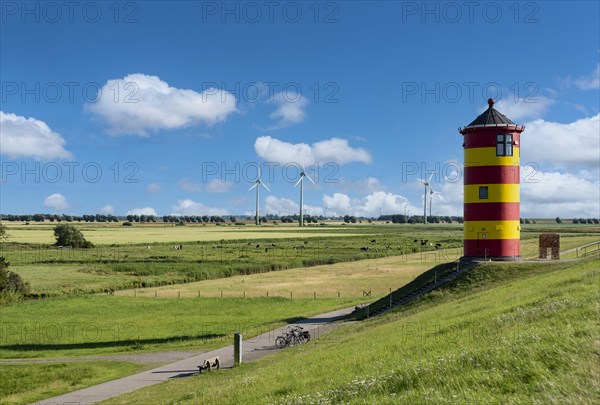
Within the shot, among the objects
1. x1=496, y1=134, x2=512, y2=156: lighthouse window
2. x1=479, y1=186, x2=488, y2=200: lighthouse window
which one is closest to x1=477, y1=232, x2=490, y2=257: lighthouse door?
x1=479, y1=186, x2=488, y2=200: lighthouse window

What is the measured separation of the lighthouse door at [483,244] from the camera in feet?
136

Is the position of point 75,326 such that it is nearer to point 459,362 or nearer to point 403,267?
point 459,362

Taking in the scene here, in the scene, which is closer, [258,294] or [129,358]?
[129,358]

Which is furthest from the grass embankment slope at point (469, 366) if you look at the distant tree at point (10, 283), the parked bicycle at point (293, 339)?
the distant tree at point (10, 283)

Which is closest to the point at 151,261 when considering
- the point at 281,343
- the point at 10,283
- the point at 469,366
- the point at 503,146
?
the point at 10,283

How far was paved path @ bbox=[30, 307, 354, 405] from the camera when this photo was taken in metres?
26.2

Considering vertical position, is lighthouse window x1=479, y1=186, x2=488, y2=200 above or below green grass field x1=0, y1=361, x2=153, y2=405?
above

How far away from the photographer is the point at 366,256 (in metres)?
125

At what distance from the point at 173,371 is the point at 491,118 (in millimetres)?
28889

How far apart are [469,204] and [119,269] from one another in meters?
68.4

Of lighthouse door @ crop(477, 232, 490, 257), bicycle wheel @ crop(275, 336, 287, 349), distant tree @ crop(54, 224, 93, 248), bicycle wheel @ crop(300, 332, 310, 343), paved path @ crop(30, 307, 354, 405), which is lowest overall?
paved path @ crop(30, 307, 354, 405)

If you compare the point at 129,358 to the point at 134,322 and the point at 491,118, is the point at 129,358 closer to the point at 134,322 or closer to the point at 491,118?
the point at 134,322

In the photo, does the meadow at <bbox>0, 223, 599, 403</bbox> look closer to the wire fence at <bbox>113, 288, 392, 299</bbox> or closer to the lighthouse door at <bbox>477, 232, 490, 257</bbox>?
the wire fence at <bbox>113, 288, 392, 299</bbox>

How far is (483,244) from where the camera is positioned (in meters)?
41.5
